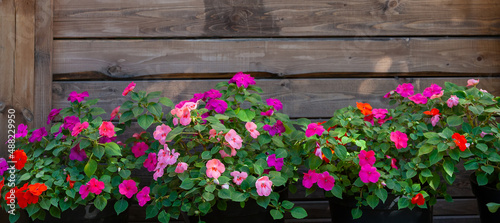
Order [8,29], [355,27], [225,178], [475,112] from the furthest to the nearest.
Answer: [355,27] < [8,29] < [475,112] < [225,178]

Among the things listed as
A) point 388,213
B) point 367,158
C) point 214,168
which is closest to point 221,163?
point 214,168

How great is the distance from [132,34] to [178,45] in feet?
0.70

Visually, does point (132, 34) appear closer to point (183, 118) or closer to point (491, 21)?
point (183, 118)

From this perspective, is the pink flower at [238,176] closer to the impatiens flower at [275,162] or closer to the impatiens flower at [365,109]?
the impatiens flower at [275,162]

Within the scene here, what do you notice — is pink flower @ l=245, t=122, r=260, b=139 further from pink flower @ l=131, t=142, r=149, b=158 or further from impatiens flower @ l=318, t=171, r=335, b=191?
pink flower @ l=131, t=142, r=149, b=158

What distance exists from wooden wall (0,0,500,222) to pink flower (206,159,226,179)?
24.8 inches

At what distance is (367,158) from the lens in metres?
1.52

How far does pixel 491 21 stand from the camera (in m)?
2.07

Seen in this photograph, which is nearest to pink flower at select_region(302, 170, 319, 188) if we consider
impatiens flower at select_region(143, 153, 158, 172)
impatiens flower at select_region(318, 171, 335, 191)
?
impatiens flower at select_region(318, 171, 335, 191)

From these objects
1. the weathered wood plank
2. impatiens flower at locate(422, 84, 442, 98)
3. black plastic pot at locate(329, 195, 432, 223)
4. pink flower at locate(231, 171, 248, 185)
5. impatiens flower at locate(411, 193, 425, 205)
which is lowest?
black plastic pot at locate(329, 195, 432, 223)

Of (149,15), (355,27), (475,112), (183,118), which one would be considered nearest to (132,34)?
(149,15)

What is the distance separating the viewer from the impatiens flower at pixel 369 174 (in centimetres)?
149

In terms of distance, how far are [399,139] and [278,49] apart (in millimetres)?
723

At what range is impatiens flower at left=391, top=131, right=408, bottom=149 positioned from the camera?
156cm
